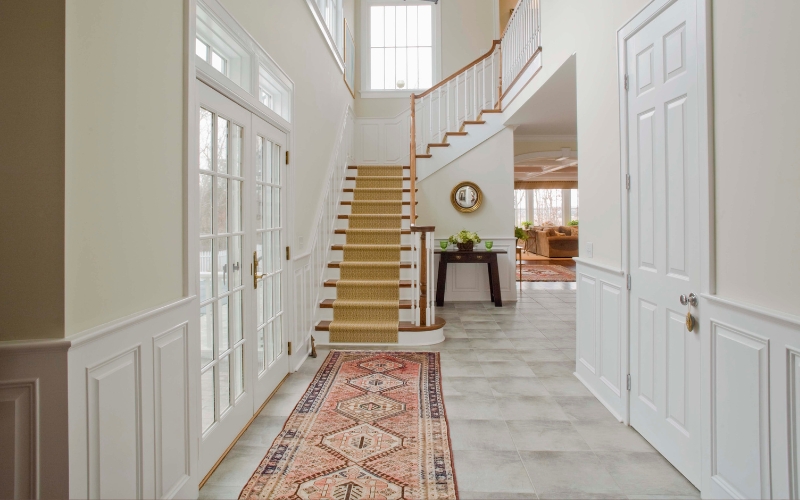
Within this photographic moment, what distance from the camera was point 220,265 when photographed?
7.89 feet

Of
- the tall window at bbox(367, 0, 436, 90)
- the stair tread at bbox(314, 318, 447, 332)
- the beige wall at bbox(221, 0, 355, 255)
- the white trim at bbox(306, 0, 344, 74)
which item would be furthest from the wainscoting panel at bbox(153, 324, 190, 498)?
the tall window at bbox(367, 0, 436, 90)

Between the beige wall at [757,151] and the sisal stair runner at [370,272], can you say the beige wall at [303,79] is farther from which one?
the beige wall at [757,151]

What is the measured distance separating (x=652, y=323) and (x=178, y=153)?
247 cm

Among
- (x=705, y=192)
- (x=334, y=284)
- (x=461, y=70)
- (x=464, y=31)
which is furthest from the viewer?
(x=464, y=31)

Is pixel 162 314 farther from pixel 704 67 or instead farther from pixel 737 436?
pixel 704 67

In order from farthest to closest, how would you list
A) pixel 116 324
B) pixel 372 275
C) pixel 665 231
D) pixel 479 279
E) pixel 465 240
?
pixel 479 279, pixel 465 240, pixel 372 275, pixel 665 231, pixel 116 324

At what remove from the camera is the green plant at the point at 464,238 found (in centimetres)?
651

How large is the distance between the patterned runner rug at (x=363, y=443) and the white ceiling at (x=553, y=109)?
291 centimetres

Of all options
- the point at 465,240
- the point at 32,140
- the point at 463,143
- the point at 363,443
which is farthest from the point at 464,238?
the point at 32,140

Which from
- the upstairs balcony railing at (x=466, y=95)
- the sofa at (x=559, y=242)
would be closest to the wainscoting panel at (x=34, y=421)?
the upstairs balcony railing at (x=466, y=95)

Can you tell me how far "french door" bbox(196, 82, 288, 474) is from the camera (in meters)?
2.27

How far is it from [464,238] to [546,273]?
4773 mm

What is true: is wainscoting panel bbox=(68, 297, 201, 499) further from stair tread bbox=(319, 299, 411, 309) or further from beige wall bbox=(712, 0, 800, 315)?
stair tread bbox=(319, 299, 411, 309)

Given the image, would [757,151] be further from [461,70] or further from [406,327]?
[461,70]
